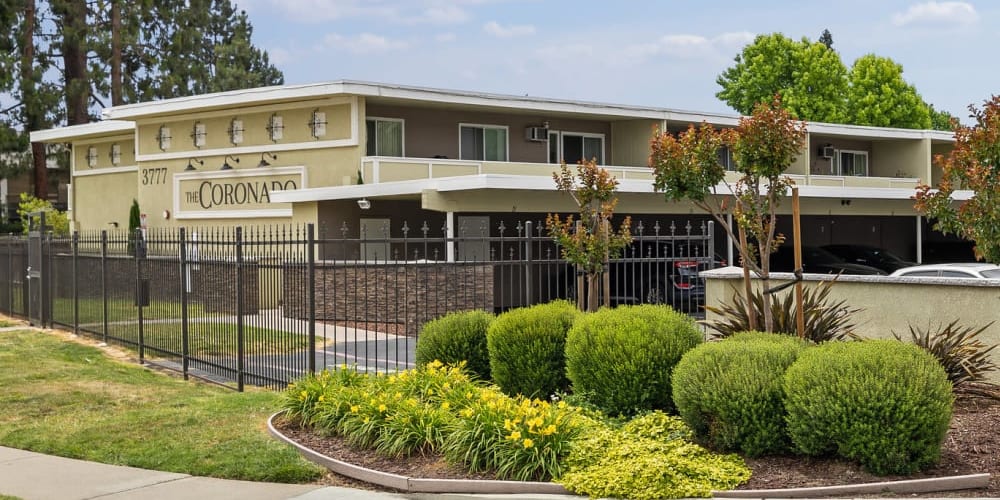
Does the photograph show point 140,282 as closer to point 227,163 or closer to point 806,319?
point 806,319

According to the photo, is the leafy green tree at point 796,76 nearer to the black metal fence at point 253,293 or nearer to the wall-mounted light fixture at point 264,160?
the wall-mounted light fixture at point 264,160

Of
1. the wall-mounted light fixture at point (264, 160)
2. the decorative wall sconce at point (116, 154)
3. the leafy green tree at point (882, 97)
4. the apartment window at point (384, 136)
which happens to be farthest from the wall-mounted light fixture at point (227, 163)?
the leafy green tree at point (882, 97)

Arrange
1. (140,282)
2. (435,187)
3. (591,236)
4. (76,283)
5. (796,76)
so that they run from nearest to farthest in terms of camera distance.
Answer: (591,236), (140,282), (76,283), (435,187), (796,76)

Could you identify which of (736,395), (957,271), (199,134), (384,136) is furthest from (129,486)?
(199,134)

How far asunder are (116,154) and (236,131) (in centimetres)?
963

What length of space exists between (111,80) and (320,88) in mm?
28239

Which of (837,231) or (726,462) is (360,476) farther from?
(837,231)

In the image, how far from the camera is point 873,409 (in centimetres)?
805

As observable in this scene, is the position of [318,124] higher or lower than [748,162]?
higher

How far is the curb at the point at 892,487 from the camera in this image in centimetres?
794

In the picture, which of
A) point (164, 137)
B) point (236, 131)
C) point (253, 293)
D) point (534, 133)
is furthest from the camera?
point (534, 133)

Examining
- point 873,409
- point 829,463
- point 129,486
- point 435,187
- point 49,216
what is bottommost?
point 129,486

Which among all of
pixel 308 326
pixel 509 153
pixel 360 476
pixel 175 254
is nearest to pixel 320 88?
pixel 509 153

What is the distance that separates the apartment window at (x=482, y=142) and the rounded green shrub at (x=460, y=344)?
2119cm
